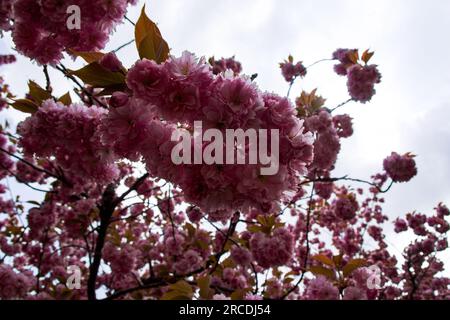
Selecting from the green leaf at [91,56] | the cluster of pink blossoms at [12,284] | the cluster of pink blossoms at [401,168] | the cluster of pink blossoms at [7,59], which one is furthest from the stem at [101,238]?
the cluster of pink blossoms at [7,59]

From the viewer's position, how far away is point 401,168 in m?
5.00

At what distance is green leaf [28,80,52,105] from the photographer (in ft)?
6.37

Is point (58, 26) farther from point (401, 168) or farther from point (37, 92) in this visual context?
point (401, 168)

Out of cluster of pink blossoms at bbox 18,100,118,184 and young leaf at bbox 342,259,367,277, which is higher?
cluster of pink blossoms at bbox 18,100,118,184

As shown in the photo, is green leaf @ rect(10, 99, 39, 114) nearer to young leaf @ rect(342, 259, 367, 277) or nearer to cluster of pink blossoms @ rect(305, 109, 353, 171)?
cluster of pink blossoms @ rect(305, 109, 353, 171)

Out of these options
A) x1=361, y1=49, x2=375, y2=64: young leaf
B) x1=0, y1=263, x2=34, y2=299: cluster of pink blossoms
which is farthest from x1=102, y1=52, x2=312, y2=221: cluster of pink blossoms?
x1=0, y1=263, x2=34, y2=299: cluster of pink blossoms

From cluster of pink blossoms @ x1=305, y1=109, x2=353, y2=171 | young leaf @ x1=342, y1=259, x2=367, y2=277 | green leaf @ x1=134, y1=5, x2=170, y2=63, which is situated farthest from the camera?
cluster of pink blossoms @ x1=305, y1=109, x2=353, y2=171

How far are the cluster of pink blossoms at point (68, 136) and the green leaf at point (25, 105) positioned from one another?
15 centimetres

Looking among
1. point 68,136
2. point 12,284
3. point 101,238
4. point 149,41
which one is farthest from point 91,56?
point 12,284

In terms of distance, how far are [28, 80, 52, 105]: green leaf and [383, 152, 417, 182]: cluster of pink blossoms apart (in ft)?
15.4

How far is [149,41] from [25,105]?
3.38 feet

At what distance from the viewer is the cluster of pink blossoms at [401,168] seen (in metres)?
5.01

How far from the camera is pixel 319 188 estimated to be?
6.93 m
